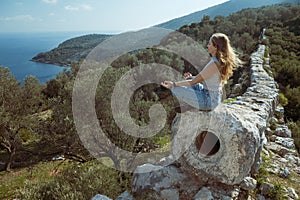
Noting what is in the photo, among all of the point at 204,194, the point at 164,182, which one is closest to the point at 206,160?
the point at 204,194

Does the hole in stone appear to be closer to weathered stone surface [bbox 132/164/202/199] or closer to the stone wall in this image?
the stone wall

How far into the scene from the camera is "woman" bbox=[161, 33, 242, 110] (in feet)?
14.1

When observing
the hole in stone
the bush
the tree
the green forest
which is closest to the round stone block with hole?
the hole in stone

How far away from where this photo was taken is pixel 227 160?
4.31 meters

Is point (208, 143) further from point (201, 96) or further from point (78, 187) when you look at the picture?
point (78, 187)

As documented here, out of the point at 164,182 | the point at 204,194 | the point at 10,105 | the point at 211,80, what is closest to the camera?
the point at 204,194

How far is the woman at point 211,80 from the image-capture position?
170 inches

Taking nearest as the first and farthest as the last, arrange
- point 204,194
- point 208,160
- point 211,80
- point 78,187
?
point 204,194 → point 211,80 → point 208,160 → point 78,187

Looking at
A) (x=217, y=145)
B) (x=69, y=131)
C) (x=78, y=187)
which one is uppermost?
(x=217, y=145)

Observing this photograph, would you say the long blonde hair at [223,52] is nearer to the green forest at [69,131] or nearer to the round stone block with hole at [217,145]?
the round stone block with hole at [217,145]

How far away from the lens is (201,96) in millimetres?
4434

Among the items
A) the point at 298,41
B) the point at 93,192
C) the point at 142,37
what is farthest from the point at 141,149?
the point at 298,41

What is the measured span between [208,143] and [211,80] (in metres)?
1.18

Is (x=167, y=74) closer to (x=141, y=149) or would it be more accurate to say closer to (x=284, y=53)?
(x=141, y=149)
